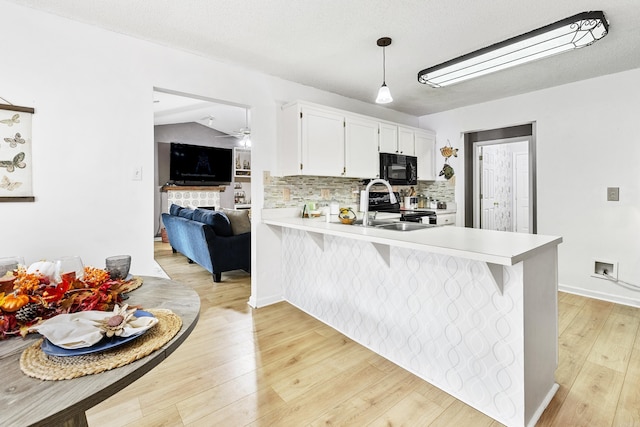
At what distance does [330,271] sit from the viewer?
2.59 m

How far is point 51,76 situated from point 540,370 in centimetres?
339

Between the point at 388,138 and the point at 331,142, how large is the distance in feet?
3.18

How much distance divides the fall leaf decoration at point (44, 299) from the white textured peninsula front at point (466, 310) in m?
1.32

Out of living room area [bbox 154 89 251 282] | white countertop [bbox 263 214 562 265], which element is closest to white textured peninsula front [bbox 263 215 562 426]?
white countertop [bbox 263 214 562 265]

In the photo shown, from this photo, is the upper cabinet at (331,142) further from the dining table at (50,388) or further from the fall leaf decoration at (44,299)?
the dining table at (50,388)

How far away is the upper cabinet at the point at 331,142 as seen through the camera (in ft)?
9.72

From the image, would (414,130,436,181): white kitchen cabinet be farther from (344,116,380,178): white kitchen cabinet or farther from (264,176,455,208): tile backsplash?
(344,116,380,178): white kitchen cabinet

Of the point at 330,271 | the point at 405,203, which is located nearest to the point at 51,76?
the point at 330,271

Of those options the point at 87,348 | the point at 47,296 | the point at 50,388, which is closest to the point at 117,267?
the point at 47,296

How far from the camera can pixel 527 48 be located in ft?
7.50

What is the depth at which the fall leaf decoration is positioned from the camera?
838 mm

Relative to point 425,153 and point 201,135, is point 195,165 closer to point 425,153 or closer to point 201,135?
point 201,135

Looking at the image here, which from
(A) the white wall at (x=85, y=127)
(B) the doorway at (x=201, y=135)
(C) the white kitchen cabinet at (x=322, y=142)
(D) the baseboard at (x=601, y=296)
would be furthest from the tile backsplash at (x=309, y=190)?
(B) the doorway at (x=201, y=135)

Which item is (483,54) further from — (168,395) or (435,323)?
(168,395)
